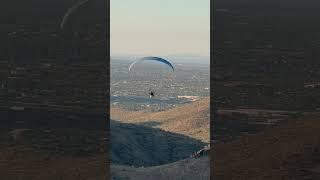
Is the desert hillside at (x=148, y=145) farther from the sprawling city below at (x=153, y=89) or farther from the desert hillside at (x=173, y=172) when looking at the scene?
the sprawling city below at (x=153, y=89)

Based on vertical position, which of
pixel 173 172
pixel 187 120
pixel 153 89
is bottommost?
pixel 173 172
